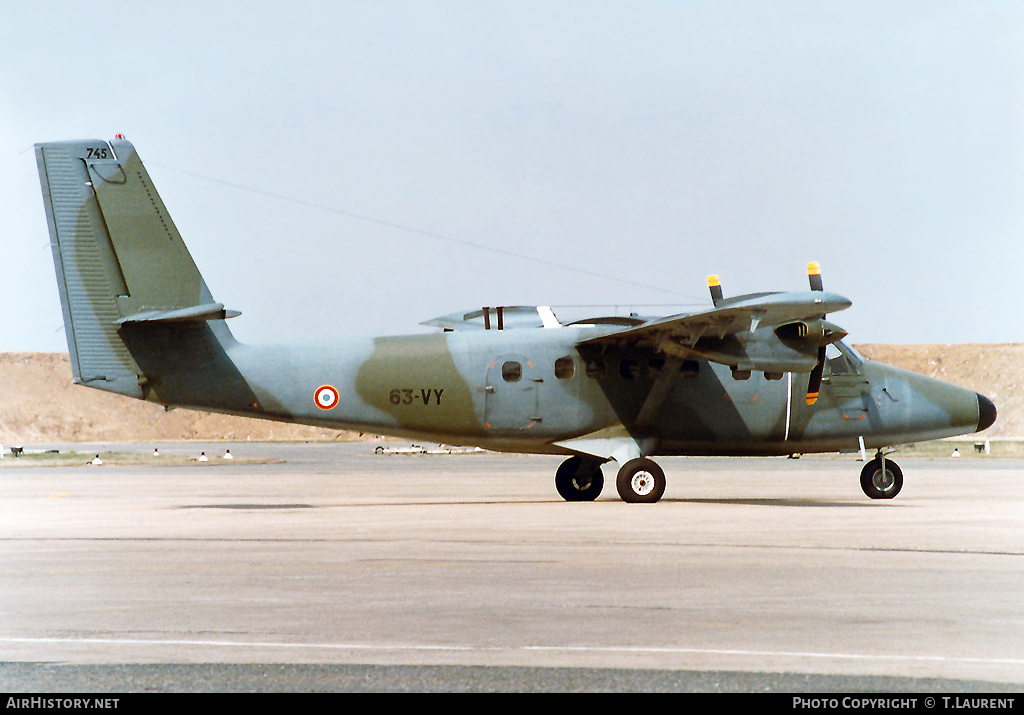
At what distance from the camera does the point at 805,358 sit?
25219 mm

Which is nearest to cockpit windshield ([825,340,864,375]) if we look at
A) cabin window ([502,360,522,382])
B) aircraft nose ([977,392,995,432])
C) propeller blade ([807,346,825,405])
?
propeller blade ([807,346,825,405])

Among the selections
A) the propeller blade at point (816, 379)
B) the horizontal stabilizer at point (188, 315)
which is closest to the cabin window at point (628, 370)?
the propeller blade at point (816, 379)

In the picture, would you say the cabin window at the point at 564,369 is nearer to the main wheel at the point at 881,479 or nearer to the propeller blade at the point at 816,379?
the propeller blade at the point at 816,379

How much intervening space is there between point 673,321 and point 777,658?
15573mm

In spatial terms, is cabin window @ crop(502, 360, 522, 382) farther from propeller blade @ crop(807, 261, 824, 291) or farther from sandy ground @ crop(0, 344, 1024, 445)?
sandy ground @ crop(0, 344, 1024, 445)

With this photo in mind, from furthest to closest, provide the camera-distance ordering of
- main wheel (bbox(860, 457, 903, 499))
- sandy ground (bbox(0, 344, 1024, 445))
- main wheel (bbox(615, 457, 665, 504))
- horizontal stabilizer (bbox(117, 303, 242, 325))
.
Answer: sandy ground (bbox(0, 344, 1024, 445)) → main wheel (bbox(860, 457, 903, 499)) → main wheel (bbox(615, 457, 665, 504)) → horizontal stabilizer (bbox(117, 303, 242, 325))

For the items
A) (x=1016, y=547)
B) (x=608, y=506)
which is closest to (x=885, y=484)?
(x=608, y=506)

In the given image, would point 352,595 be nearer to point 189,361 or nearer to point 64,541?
point 64,541

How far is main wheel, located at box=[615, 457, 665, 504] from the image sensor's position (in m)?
25.4

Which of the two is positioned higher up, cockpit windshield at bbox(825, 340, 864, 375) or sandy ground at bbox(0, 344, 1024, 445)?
sandy ground at bbox(0, 344, 1024, 445)

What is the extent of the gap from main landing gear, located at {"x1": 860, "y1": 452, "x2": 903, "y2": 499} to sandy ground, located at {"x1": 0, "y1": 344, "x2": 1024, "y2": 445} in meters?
128

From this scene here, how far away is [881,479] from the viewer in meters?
27.1

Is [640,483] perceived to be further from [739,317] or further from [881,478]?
[881,478]

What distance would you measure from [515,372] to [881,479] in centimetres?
857
